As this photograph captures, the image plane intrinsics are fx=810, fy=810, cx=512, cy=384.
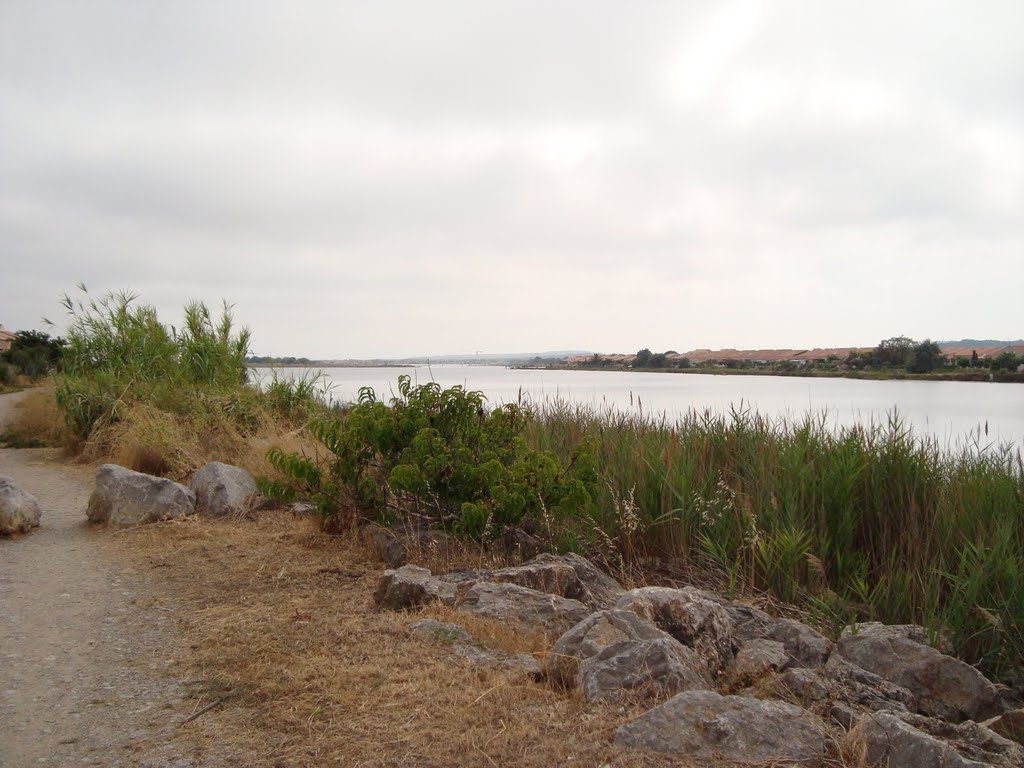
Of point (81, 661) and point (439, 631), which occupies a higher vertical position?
point (439, 631)

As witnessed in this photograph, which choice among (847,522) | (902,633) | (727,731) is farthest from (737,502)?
(727,731)

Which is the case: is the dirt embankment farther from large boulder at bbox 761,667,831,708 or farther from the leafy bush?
large boulder at bbox 761,667,831,708

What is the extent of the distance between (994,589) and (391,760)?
5117mm

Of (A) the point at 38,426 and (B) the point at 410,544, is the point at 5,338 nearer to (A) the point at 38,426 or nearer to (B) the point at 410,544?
(A) the point at 38,426

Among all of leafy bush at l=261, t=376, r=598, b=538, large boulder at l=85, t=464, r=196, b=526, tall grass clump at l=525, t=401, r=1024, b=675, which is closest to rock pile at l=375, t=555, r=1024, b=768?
leafy bush at l=261, t=376, r=598, b=538

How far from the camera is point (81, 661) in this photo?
14.8ft

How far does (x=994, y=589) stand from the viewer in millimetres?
6199

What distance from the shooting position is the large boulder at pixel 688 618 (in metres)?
4.43

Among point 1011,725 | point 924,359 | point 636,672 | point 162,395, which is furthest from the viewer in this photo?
point 924,359

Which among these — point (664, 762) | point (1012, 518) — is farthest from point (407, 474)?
point (1012, 518)

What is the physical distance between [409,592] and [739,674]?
2.17 m

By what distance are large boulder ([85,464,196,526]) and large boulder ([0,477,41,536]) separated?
0.51 metres

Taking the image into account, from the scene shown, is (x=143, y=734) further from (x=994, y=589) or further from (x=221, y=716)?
(x=994, y=589)

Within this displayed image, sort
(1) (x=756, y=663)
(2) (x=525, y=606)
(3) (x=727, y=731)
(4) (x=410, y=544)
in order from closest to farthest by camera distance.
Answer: (3) (x=727, y=731)
(1) (x=756, y=663)
(2) (x=525, y=606)
(4) (x=410, y=544)
